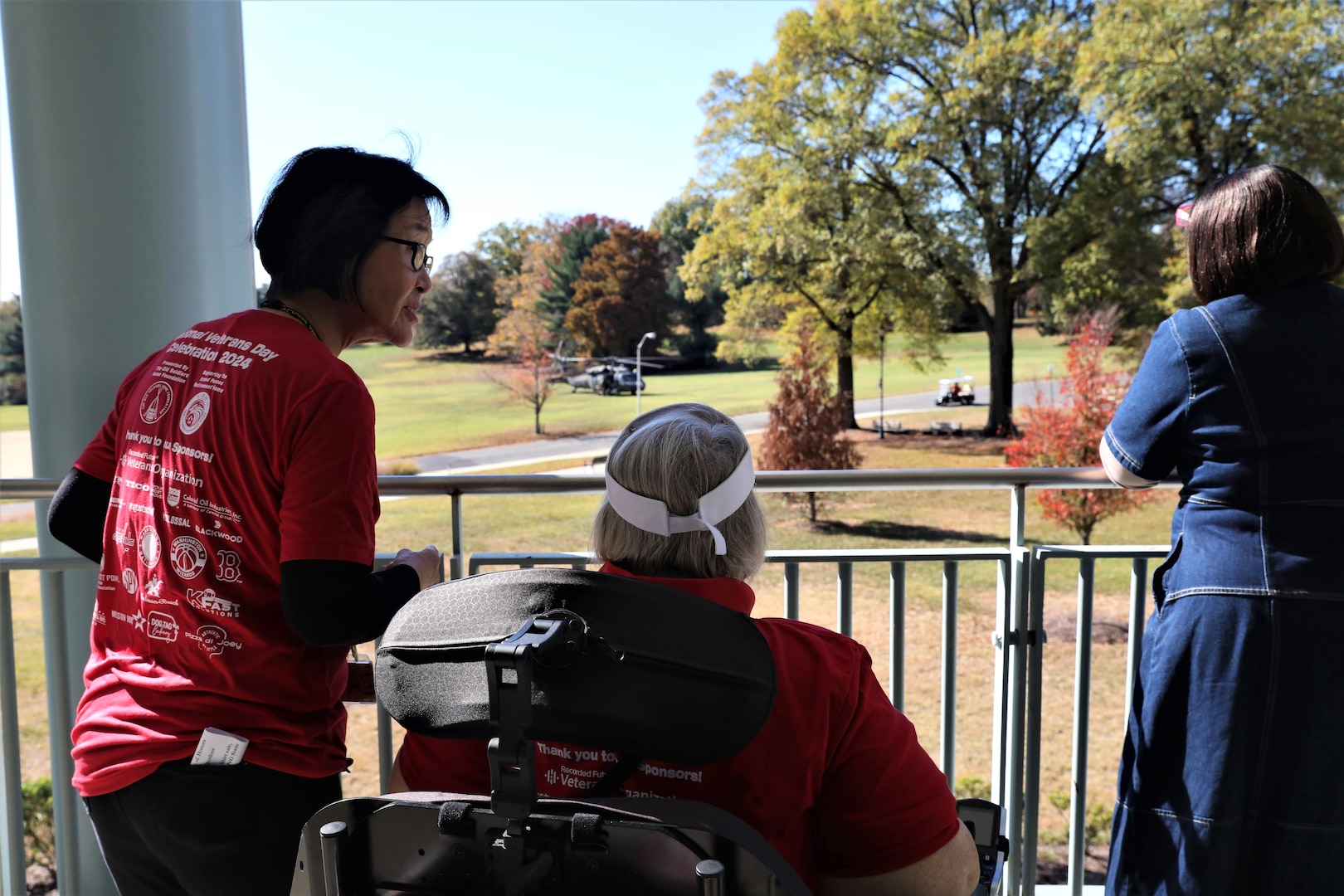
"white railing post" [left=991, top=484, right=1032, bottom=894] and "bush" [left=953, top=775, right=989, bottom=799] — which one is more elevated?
"white railing post" [left=991, top=484, right=1032, bottom=894]

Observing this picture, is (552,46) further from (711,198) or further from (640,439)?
(640,439)

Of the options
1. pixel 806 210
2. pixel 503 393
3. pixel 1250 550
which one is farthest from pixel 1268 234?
pixel 503 393

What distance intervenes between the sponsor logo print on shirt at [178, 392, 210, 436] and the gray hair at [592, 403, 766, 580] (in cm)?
51

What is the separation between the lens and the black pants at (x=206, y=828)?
4.07 feet

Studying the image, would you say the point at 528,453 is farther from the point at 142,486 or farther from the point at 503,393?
the point at 142,486

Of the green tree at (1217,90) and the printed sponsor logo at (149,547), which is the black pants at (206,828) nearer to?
the printed sponsor logo at (149,547)

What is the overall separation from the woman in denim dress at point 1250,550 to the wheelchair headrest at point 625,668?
1169 mm

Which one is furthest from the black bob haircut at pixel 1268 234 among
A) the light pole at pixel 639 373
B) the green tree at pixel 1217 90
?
the light pole at pixel 639 373

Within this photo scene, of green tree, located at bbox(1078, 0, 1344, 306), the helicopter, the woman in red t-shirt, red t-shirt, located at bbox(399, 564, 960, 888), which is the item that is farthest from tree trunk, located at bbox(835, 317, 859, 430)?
red t-shirt, located at bbox(399, 564, 960, 888)

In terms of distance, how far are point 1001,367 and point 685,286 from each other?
36.8 ft

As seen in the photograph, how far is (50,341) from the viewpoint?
7.18 ft

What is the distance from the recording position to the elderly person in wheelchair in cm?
103

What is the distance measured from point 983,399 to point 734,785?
3098 cm

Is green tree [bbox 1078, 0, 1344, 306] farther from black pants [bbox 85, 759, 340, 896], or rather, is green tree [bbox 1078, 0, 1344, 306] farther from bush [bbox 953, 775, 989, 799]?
black pants [bbox 85, 759, 340, 896]
